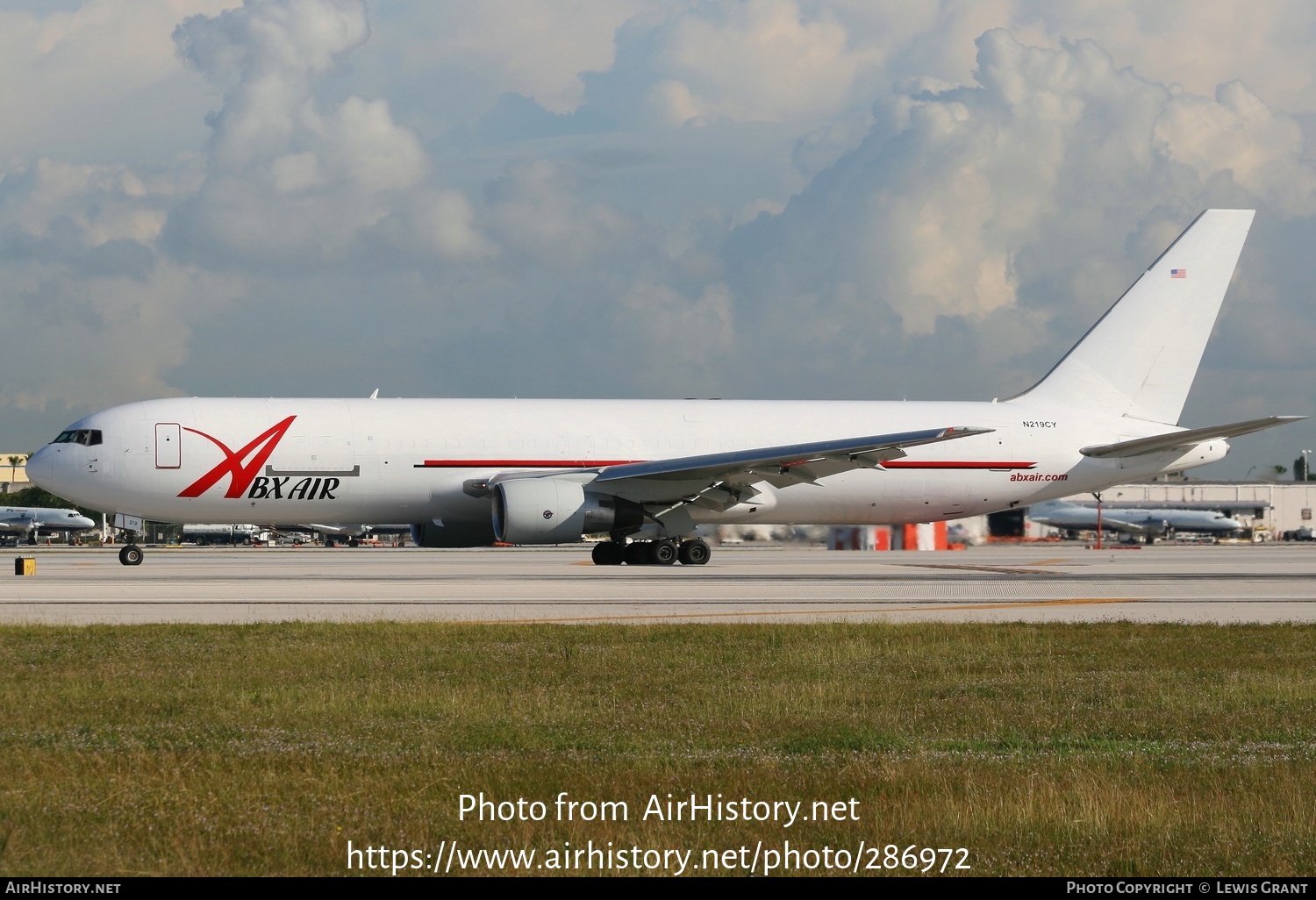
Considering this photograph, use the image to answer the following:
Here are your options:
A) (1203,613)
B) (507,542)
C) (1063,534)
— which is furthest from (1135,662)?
(1063,534)

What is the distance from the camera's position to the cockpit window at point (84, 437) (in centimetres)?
3391

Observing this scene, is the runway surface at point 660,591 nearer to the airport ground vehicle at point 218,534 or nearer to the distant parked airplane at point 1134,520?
the airport ground vehicle at point 218,534

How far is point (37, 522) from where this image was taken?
302 feet

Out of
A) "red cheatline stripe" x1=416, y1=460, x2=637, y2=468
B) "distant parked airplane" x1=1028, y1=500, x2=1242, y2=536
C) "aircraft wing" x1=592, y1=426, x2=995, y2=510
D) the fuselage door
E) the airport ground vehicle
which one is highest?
the fuselage door

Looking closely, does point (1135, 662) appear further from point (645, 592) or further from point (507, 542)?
point (507, 542)

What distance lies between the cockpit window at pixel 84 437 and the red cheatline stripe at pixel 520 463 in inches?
315

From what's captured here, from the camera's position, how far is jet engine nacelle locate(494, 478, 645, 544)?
3155 centimetres

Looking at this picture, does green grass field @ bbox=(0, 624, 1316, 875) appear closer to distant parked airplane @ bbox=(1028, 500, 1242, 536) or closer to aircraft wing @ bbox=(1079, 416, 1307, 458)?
aircraft wing @ bbox=(1079, 416, 1307, 458)

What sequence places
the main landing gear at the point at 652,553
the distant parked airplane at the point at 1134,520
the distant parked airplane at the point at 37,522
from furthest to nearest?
1. the distant parked airplane at the point at 1134,520
2. the distant parked airplane at the point at 37,522
3. the main landing gear at the point at 652,553

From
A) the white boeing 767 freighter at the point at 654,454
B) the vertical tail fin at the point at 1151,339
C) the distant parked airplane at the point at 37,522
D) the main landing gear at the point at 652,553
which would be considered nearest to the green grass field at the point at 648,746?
the white boeing 767 freighter at the point at 654,454

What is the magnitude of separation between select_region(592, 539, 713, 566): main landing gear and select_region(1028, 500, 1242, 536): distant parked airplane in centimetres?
7244

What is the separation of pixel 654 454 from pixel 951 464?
27.9 feet

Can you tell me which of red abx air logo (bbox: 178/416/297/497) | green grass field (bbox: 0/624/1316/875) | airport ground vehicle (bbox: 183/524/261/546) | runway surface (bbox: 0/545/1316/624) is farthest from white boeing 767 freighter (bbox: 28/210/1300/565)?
airport ground vehicle (bbox: 183/524/261/546)
